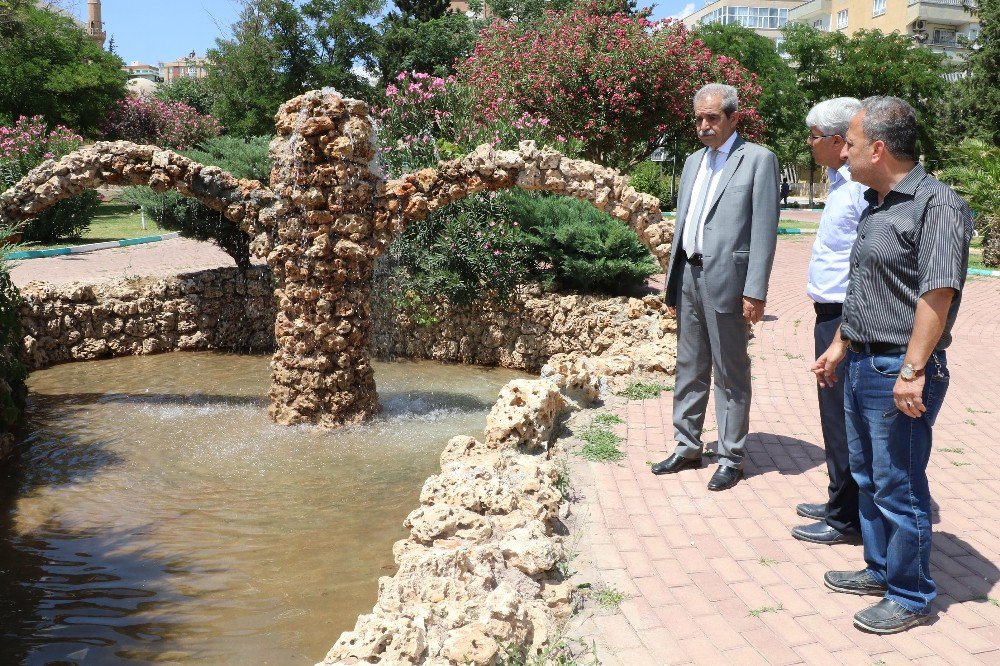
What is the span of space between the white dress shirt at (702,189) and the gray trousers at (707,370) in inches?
5.5

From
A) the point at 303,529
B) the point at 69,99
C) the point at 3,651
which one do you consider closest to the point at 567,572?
the point at 303,529

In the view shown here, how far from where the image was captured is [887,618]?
282cm

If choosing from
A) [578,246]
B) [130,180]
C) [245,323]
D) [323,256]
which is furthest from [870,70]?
[130,180]

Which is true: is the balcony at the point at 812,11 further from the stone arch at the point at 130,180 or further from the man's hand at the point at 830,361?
the man's hand at the point at 830,361

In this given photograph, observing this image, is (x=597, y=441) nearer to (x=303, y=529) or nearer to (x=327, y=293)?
(x=303, y=529)

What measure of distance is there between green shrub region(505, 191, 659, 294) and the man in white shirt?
235 inches

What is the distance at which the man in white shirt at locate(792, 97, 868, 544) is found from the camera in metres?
3.54

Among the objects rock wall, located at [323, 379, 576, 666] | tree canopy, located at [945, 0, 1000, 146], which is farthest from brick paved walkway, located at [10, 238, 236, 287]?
tree canopy, located at [945, 0, 1000, 146]

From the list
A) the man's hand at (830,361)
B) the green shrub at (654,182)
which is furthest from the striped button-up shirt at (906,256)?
the green shrub at (654,182)

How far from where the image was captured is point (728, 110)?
399 centimetres

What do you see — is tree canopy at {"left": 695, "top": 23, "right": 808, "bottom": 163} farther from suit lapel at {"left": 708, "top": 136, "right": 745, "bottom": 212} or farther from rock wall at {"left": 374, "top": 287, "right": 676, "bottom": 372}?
suit lapel at {"left": 708, "top": 136, "right": 745, "bottom": 212}

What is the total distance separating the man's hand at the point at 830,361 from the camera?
3.21m

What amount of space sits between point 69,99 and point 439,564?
Result: 28625 mm

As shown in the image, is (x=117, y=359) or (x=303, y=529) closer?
(x=303, y=529)
